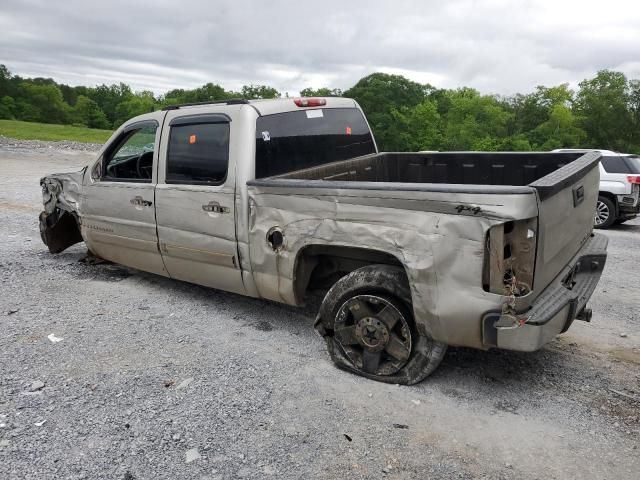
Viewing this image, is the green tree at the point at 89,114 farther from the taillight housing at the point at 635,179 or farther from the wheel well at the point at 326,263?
the wheel well at the point at 326,263

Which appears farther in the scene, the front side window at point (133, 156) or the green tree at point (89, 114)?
the green tree at point (89, 114)

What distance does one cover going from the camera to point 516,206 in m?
2.77

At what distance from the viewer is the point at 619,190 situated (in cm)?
979

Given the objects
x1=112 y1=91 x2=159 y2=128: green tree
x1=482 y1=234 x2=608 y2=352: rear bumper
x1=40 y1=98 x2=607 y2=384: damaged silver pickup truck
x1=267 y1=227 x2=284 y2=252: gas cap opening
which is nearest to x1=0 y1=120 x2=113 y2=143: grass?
x1=112 y1=91 x2=159 y2=128: green tree

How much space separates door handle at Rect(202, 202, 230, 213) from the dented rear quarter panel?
0.58 metres

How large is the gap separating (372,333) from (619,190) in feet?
27.1

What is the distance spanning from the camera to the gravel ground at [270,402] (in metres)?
2.78

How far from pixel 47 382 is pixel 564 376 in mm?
3566

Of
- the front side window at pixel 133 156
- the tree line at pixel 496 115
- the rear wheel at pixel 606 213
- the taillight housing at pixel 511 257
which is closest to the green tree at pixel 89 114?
the tree line at pixel 496 115

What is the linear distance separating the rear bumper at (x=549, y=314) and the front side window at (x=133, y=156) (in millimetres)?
3373

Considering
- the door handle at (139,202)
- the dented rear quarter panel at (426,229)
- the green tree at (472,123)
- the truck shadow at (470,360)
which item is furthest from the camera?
the green tree at (472,123)

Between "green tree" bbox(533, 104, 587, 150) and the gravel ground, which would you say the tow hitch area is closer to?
the gravel ground

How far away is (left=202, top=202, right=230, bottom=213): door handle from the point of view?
420 centimetres

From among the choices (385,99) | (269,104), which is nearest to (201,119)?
(269,104)
